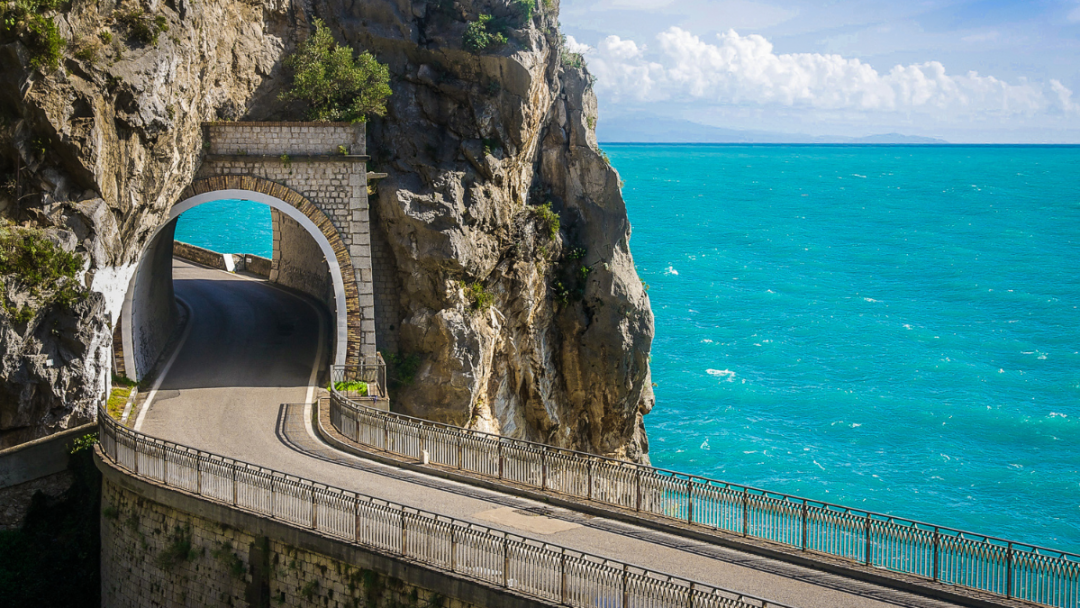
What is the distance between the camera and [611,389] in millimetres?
38281

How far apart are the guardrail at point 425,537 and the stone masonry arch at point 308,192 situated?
9460 mm

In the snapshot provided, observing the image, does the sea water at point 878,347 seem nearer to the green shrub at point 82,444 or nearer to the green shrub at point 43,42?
the green shrub at point 82,444

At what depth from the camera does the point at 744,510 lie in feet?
59.7

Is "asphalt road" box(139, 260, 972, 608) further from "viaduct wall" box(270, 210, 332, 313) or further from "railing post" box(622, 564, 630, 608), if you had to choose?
"railing post" box(622, 564, 630, 608)

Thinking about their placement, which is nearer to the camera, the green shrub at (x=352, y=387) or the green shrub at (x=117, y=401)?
the green shrub at (x=117, y=401)

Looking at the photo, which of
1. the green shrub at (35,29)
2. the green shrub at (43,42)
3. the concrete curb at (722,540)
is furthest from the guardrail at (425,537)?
the green shrub at (35,29)

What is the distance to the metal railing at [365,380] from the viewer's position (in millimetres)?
26672

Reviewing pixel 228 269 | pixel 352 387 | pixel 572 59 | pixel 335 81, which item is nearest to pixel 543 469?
pixel 352 387

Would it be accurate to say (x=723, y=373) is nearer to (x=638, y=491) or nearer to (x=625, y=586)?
(x=638, y=491)

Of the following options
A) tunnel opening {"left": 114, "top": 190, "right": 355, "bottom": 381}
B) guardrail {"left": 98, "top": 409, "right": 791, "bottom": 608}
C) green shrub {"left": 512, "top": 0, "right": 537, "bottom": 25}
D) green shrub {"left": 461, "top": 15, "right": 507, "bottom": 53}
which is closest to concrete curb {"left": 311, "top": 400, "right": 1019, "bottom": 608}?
guardrail {"left": 98, "top": 409, "right": 791, "bottom": 608}

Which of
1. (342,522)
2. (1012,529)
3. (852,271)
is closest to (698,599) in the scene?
(342,522)

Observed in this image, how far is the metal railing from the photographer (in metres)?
26.7

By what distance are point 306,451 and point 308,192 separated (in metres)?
9.87

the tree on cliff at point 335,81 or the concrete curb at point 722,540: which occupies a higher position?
the tree on cliff at point 335,81
